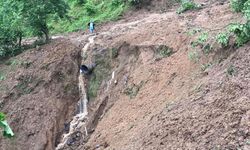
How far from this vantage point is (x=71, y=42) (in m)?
19.5

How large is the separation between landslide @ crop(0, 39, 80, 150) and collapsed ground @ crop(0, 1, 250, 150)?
0.04m

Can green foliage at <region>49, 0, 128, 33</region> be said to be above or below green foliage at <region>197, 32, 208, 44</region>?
below

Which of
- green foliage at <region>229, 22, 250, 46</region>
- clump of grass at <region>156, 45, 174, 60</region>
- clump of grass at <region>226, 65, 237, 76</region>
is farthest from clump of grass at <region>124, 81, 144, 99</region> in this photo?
clump of grass at <region>226, 65, 237, 76</region>

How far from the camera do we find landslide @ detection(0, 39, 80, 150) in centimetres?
1606

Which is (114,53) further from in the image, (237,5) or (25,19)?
(237,5)

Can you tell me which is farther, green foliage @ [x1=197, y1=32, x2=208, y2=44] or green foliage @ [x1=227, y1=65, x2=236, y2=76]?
green foliage @ [x1=197, y1=32, x2=208, y2=44]

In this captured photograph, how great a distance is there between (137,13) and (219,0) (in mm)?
4843

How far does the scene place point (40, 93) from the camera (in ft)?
56.3

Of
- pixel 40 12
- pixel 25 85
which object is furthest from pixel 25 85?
pixel 40 12

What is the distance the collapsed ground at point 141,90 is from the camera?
987 cm

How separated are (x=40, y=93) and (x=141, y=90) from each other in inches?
196

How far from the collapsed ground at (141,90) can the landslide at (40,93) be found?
0.13 feet

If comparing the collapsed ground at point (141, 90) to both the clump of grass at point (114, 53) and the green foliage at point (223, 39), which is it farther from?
the green foliage at point (223, 39)

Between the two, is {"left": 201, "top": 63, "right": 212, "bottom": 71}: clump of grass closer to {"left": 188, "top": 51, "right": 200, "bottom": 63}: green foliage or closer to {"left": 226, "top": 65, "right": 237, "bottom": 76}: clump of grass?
{"left": 188, "top": 51, "right": 200, "bottom": 63}: green foliage
